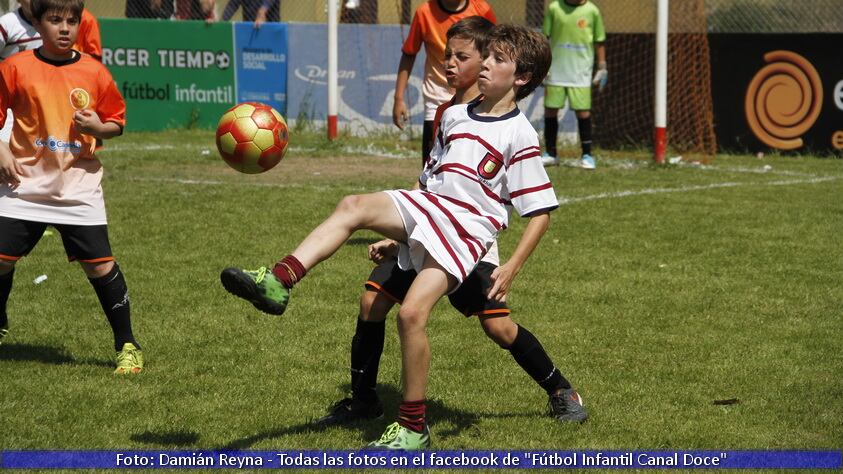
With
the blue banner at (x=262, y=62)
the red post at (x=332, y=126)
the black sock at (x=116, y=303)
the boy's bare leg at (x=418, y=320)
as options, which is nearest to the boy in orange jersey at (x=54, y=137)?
the black sock at (x=116, y=303)

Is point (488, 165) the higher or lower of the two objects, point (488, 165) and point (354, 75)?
the higher

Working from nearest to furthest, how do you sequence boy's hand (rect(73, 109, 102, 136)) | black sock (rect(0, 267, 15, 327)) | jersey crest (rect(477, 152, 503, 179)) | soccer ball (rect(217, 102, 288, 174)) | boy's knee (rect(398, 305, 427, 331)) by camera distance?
boy's knee (rect(398, 305, 427, 331)), jersey crest (rect(477, 152, 503, 179)), soccer ball (rect(217, 102, 288, 174)), boy's hand (rect(73, 109, 102, 136)), black sock (rect(0, 267, 15, 327))

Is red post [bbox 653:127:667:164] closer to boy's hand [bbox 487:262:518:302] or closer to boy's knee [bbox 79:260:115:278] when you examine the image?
boy's knee [bbox 79:260:115:278]

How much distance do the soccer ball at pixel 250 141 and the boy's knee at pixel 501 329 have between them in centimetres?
121

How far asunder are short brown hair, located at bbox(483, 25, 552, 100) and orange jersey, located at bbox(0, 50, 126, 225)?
202 centimetres

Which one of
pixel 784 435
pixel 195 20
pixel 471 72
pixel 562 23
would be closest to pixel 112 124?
pixel 471 72

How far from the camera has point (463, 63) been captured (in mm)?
5555

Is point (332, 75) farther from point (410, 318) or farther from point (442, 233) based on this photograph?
point (410, 318)

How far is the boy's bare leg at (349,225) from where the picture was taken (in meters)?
4.41

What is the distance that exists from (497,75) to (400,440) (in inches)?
61.2

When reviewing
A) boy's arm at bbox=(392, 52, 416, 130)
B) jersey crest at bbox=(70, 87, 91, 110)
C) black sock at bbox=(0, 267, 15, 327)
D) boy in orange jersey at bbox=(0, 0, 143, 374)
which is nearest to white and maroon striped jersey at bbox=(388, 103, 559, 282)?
boy in orange jersey at bbox=(0, 0, 143, 374)

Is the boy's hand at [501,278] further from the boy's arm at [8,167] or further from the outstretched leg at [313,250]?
the boy's arm at [8,167]

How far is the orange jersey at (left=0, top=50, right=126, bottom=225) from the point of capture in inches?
224

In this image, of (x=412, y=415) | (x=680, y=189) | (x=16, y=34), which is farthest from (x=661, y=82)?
(x=412, y=415)
